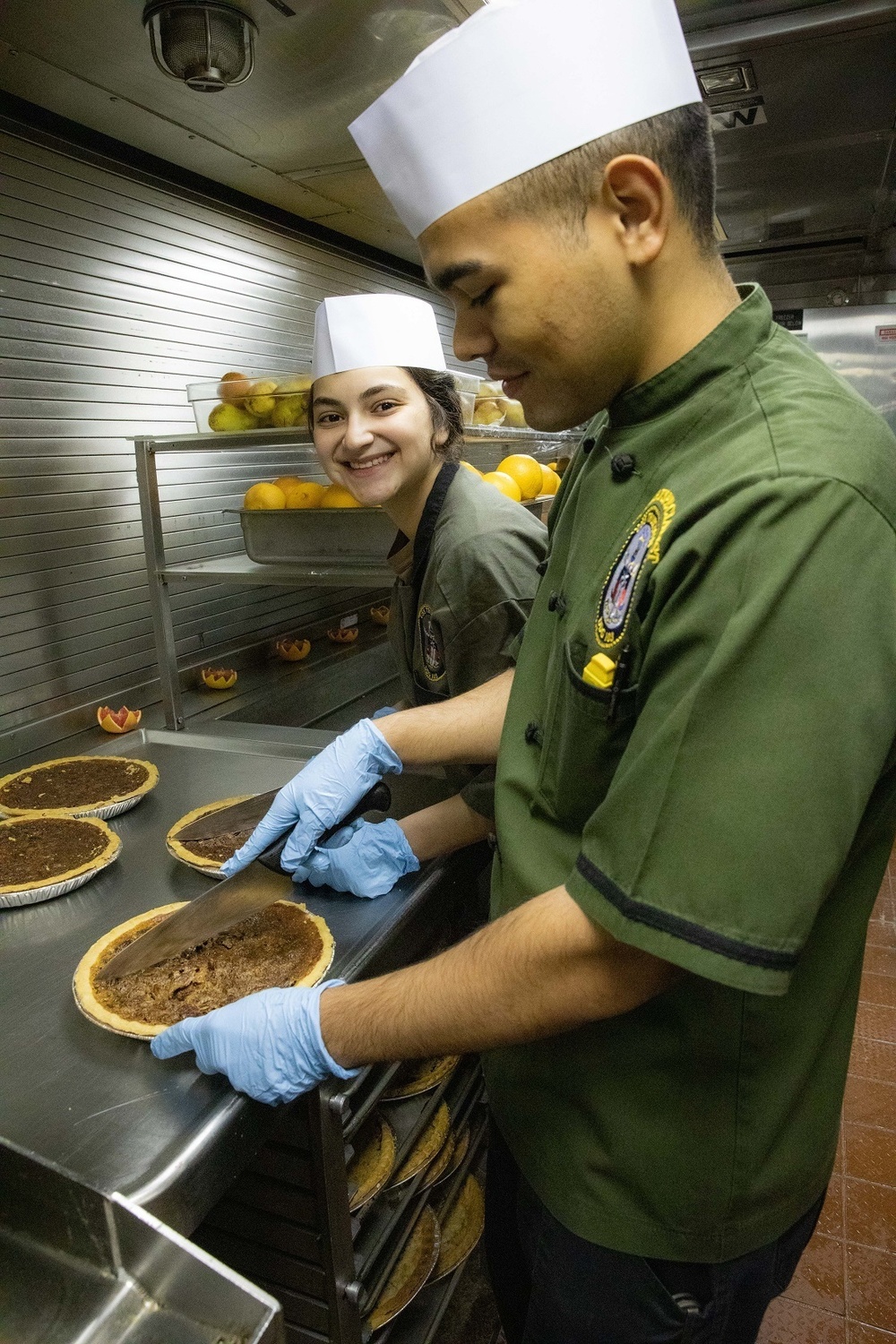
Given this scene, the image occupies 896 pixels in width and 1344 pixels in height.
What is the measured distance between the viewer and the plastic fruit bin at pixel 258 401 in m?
2.14

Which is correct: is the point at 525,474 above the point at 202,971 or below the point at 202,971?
above

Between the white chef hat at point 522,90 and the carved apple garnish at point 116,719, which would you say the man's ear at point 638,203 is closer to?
the white chef hat at point 522,90

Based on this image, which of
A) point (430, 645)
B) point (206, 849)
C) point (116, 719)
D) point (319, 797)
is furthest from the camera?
point (116, 719)

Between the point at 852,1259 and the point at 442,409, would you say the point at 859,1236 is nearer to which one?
the point at 852,1259

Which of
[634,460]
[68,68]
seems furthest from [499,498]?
[68,68]

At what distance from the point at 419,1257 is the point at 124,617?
5.88ft

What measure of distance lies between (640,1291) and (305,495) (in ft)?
6.40

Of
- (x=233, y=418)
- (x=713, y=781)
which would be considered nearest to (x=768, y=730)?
(x=713, y=781)

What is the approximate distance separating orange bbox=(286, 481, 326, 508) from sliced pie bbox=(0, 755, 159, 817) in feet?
2.70

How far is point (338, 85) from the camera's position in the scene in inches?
76.1

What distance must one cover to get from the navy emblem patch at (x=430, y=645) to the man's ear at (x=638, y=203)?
1.02 m

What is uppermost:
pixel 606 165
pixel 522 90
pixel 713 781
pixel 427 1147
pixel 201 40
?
pixel 201 40

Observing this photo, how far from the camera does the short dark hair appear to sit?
0.81 metres

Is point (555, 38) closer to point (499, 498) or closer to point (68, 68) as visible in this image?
point (499, 498)
